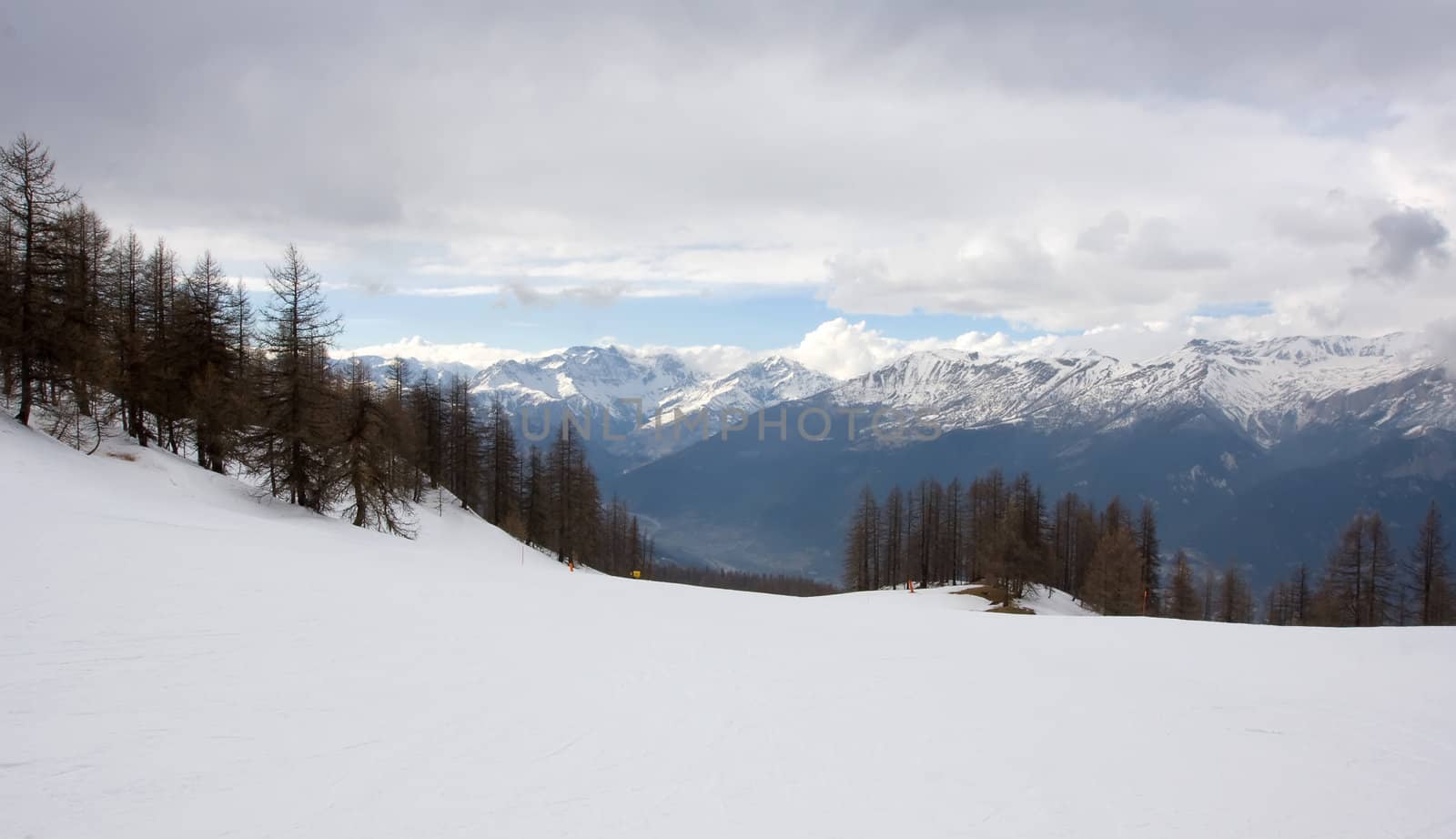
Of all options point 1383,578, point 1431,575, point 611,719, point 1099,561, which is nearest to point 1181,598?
point 1099,561

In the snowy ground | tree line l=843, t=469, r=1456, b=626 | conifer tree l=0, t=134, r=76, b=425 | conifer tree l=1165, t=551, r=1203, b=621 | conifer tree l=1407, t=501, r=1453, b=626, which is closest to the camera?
the snowy ground

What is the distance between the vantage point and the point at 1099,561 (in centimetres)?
5484

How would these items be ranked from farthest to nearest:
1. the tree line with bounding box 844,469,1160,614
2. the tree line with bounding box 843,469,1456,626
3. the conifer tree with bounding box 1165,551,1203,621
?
the conifer tree with bounding box 1165,551,1203,621 < the tree line with bounding box 844,469,1160,614 < the tree line with bounding box 843,469,1456,626

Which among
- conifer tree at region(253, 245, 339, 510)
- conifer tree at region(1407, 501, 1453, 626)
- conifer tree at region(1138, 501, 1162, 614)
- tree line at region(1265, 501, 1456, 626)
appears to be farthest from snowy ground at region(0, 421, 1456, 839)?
conifer tree at region(1138, 501, 1162, 614)

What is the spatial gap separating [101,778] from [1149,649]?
59.5 feet

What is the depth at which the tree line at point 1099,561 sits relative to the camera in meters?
45.6

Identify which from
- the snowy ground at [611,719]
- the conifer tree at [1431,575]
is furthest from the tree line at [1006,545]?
the snowy ground at [611,719]

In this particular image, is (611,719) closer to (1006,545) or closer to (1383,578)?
(1006,545)

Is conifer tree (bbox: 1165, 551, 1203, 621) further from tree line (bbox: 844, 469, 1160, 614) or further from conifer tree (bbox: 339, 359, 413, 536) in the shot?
conifer tree (bbox: 339, 359, 413, 536)

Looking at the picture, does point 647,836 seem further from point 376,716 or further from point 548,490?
point 548,490

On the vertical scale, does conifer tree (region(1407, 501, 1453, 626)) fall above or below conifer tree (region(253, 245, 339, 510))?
below

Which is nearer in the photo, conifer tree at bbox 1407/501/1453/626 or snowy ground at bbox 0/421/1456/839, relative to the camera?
snowy ground at bbox 0/421/1456/839

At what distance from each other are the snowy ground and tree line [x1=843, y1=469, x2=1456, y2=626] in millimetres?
36368

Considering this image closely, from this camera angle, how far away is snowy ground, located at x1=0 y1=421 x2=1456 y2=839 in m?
6.52
